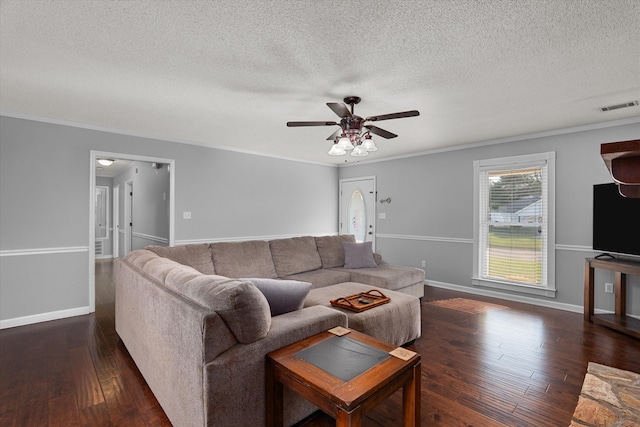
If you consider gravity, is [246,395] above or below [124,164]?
below

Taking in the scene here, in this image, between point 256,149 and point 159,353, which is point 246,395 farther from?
point 256,149

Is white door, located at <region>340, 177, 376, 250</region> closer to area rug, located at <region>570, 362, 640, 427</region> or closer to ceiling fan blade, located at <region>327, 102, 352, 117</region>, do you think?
ceiling fan blade, located at <region>327, 102, 352, 117</region>

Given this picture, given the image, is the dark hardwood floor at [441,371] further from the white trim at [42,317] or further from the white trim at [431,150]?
the white trim at [431,150]

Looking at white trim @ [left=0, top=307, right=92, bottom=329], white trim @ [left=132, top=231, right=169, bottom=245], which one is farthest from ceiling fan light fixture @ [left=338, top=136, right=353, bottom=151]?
white trim @ [left=0, top=307, right=92, bottom=329]

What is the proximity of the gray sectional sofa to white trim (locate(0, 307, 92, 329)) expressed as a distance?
1.41 meters

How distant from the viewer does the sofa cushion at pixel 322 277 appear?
3.75 meters

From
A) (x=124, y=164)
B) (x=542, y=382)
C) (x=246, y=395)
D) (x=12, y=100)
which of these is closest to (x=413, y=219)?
(x=542, y=382)

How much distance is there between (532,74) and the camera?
246 centimetres

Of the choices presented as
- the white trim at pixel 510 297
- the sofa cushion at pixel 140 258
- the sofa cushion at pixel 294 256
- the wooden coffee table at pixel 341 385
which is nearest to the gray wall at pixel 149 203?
the sofa cushion at pixel 294 256

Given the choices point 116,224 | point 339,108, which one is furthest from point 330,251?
point 116,224

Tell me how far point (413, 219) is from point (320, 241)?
206cm

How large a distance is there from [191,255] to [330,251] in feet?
6.52

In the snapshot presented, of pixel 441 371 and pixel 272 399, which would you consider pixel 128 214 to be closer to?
pixel 272 399

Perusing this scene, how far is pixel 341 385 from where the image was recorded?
4.24 ft
